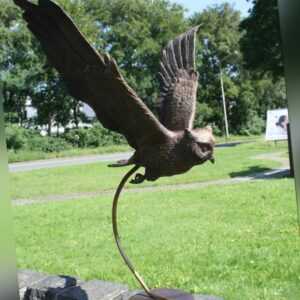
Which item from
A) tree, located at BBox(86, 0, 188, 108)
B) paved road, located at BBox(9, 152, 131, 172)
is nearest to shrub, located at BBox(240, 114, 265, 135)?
tree, located at BBox(86, 0, 188, 108)

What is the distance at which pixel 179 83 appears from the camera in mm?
1822

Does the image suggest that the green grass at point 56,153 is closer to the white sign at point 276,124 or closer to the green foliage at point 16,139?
the green foliage at point 16,139

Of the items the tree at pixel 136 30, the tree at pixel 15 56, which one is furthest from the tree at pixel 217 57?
the tree at pixel 15 56

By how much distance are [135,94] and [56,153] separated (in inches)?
673

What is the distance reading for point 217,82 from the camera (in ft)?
80.4

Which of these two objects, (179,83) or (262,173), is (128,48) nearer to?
(262,173)

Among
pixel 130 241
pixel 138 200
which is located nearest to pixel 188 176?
pixel 138 200

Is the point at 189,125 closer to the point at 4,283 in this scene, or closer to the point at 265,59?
the point at 4,283

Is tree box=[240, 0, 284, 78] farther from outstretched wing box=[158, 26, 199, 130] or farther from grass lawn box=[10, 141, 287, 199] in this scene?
outstretched wing box=[158, 26, 199, 130]

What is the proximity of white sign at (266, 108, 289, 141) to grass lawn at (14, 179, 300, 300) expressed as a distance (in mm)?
7117

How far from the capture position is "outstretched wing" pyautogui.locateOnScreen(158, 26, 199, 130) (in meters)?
1.74

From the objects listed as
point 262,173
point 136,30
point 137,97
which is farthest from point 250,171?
point 136,30

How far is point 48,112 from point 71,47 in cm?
1927

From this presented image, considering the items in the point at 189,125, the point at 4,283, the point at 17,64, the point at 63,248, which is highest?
the point at 17,64
